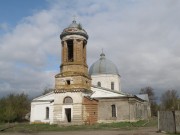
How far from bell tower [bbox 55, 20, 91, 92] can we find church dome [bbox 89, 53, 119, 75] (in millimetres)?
9614

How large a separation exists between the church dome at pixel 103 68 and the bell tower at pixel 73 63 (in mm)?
9614

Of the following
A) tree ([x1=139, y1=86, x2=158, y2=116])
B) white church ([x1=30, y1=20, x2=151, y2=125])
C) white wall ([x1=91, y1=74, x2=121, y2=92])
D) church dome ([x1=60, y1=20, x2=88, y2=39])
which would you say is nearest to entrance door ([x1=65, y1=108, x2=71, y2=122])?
white church ([x1=30, y1=20, x2=151, y2=125])

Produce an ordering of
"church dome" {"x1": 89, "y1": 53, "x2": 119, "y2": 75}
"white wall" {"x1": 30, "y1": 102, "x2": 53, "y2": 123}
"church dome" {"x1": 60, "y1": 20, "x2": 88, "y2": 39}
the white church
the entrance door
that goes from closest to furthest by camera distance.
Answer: the white church, the entrance door, "church dome" {"x1": 60, "y1": 20, "x2": 88, "y2": 39}, "white wall" {"x1": 30, "y1": 102, "x2": 53, "y2": 123}, "church dome" {"x1": 89, "y1": 53, "x2": 119, "y2": 75}

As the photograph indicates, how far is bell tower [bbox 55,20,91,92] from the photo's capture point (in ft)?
107

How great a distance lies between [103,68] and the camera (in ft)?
145

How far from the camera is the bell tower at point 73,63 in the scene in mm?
32625

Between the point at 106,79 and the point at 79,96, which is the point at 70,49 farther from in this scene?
the point at 106,79

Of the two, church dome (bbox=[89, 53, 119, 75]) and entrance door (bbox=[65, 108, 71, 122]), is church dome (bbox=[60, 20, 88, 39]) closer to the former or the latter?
entrance door (bbox=[65, 108, 71, 122])

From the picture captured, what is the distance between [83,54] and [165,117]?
17697 mm

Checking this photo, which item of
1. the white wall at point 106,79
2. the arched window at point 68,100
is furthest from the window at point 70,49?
the white wall at point 106,79

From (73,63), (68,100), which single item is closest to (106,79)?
(73,63)

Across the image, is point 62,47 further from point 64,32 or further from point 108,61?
point 108,61

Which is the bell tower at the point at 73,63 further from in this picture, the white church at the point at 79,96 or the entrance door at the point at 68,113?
the entrance door at the point at 68,113

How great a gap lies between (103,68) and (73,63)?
11.9m
